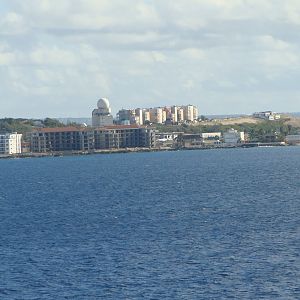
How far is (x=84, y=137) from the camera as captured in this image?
19375 cm

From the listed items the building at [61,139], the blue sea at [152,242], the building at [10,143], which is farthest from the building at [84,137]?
the blue sea at [152,242]

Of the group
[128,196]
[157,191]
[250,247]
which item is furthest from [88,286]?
[157,191]

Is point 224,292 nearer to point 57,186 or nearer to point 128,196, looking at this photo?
point 128,196

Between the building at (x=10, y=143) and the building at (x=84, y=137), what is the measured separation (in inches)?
123

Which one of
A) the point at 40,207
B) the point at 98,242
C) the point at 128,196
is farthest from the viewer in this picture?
the point at 128,196

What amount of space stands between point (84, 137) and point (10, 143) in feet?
46.2

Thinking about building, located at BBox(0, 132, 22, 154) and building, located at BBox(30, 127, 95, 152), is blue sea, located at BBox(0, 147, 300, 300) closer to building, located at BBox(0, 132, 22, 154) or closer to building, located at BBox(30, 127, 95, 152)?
building, located at BBox(30, 127, 95, 152)

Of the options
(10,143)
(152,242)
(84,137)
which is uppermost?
(84,137)

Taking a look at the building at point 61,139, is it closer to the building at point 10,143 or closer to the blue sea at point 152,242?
the building at point 10,143

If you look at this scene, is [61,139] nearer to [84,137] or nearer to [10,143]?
[84,137]

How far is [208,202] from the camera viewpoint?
7119 cm

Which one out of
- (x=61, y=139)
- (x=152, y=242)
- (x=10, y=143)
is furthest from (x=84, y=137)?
(x=152, y=242)

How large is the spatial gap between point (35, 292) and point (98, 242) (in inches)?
456

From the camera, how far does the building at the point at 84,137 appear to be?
191 metres
